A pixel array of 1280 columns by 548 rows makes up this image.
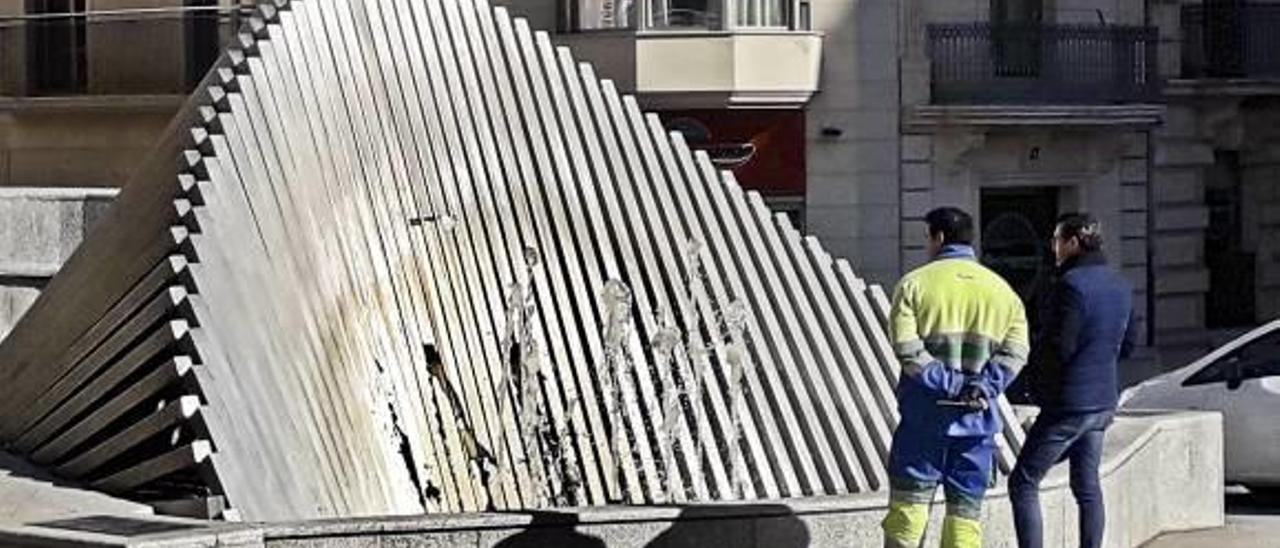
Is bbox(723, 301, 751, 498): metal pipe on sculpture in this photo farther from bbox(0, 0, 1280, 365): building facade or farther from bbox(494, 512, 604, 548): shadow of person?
bbox(0, 0, 1280, 365): building facade

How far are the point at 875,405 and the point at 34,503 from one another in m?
3.96

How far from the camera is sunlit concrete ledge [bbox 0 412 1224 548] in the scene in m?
9.88

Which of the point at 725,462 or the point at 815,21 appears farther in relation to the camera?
the point at 815,21

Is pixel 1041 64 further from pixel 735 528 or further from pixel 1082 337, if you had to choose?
pixel 735 528

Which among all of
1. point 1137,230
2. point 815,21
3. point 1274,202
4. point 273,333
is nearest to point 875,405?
point 273,333

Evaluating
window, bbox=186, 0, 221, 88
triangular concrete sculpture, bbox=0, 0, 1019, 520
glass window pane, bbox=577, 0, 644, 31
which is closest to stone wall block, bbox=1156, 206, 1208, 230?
glass window pane, bbox=577, 0, 644, 31

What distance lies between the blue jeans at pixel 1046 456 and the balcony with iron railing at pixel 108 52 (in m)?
20.5

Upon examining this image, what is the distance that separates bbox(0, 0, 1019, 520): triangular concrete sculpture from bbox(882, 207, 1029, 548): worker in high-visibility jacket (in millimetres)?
1566

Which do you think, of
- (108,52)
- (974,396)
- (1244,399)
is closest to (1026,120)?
(108,52)

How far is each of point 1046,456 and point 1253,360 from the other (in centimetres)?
771

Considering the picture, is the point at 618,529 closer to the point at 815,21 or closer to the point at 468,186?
the point at 468,186

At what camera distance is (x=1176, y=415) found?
49.7ft

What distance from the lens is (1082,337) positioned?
11.5m

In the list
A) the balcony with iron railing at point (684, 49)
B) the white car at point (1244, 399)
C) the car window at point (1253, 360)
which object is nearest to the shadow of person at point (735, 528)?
the white car at point (1244, 399)
